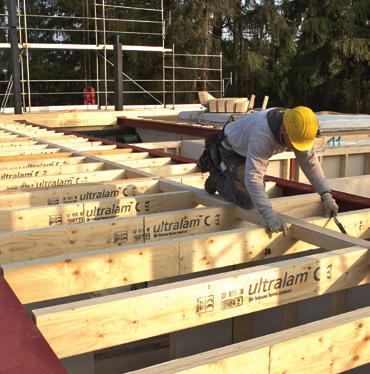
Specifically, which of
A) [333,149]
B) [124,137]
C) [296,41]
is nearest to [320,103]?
[296,41]

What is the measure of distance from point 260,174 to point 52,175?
2700 mm

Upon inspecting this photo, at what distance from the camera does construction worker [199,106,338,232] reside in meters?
3.21

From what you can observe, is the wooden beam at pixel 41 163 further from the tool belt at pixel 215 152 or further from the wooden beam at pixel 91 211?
the tool belt at pixel 215 152

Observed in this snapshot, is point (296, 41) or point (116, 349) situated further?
point (296, 41)

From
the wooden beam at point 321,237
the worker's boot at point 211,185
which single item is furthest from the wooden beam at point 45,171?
the wooden beam at point 321,237

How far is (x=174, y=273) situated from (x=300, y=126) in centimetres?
120

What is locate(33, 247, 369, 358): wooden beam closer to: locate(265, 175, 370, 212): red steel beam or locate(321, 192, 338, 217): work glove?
locate(321, 192, 338, 217): work glove

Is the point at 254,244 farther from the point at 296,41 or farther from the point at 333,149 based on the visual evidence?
the point at 296,41

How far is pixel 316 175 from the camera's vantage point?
3730 millimetres

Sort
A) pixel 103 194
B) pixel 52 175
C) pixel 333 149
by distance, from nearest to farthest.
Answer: pixel 103 194
pixel 52 175
pixel 333 149

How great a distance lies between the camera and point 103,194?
15.5ft

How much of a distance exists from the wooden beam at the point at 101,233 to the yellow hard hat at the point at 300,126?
99cm

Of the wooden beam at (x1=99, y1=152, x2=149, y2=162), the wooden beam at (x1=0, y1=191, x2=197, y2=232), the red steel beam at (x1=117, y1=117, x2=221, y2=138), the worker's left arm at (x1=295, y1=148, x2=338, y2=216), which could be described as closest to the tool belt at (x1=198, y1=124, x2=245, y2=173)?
the wooden beam at (x1=0, y1=191, x2=197, y2=232)

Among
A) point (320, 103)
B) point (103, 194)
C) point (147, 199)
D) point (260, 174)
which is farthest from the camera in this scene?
point (320, 103)
